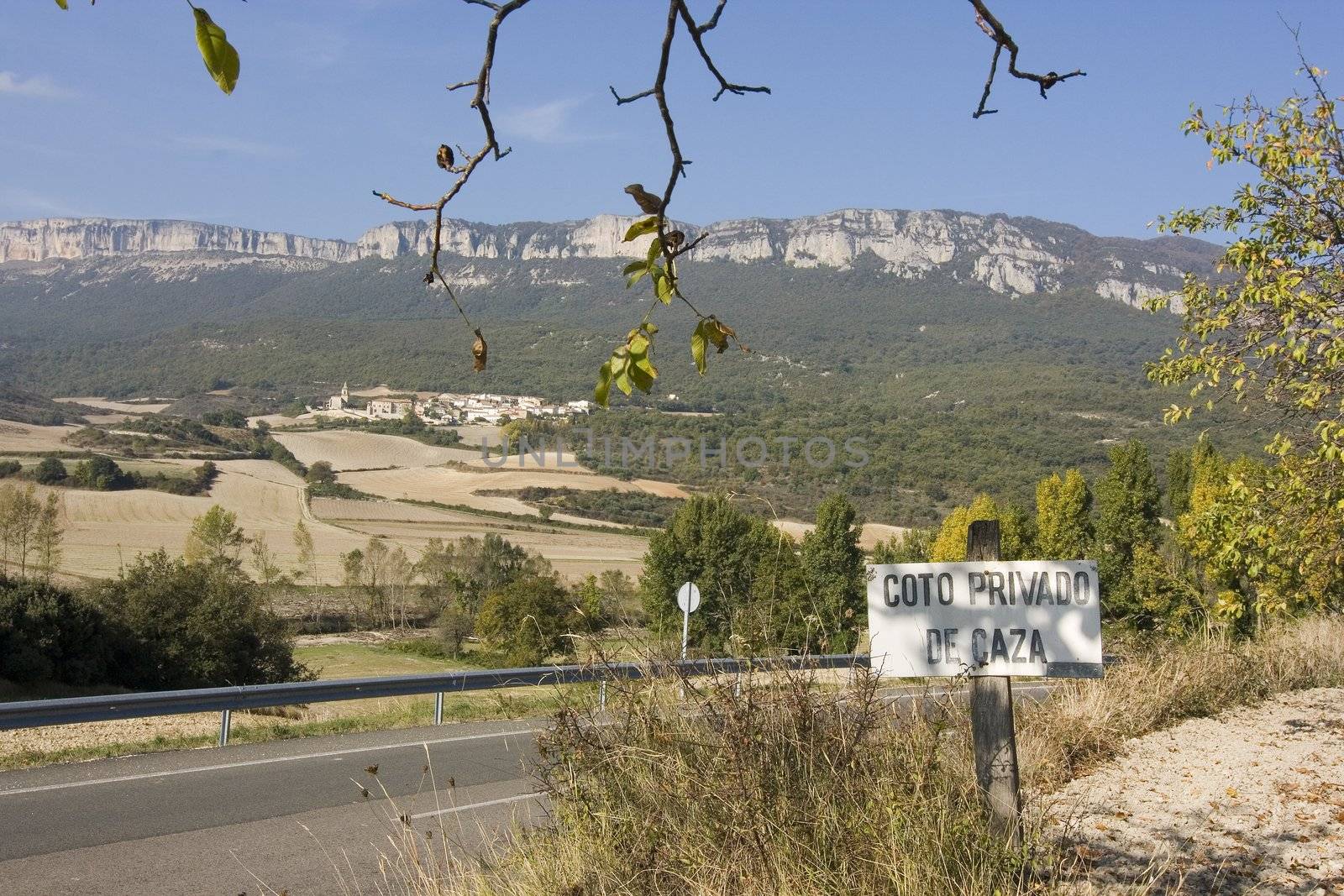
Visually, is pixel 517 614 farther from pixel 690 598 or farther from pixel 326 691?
pixel 690 598

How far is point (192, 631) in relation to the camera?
23.7 meters

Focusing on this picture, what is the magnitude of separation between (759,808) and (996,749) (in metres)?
0.87

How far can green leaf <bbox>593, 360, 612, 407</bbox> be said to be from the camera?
7.72 ft

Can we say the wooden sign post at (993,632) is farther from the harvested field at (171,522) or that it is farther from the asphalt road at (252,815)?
the harvested field at (171,522)

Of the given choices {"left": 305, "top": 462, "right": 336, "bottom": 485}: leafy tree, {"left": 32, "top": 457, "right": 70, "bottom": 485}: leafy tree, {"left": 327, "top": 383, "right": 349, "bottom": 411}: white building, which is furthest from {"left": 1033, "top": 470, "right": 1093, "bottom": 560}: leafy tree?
{"left": 327, "top": 383, "right": 349, "bottom": 411}: white building

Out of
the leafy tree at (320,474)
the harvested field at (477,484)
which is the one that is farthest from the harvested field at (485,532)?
the leafy tree at (320,474)

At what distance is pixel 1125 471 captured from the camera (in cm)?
5575

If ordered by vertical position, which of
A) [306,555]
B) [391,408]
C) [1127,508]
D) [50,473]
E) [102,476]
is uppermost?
[391,408]

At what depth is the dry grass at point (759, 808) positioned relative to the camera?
11.8 feet

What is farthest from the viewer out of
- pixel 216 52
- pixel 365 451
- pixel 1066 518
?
pixel 365 451

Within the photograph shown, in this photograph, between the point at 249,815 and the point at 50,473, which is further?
the point at 50,473

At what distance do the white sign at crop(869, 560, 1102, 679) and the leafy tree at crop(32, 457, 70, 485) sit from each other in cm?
8551

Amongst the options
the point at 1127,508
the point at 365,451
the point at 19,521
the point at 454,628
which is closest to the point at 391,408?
the point at 365,451

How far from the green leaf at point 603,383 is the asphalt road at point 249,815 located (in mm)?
2620
